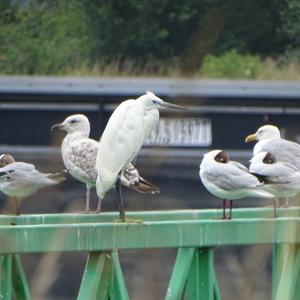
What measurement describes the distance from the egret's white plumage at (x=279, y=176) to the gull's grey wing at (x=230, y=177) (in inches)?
3.9

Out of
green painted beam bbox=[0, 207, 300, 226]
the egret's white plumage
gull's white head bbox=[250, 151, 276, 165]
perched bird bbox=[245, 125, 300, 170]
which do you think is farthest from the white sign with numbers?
green painted beam bbox=[0, 207, 300, 226]

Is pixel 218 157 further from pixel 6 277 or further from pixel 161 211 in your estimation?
pixel 6 277

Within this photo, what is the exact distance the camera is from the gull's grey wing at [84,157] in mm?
8758

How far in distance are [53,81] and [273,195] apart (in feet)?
37.8

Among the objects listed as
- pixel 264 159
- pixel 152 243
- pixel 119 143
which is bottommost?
pixel 264 159

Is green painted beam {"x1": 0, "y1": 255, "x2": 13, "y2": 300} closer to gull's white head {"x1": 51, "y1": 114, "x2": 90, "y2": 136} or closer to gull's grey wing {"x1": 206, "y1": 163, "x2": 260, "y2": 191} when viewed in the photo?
gull's grey wing {"x1": 206, "y1": 163, "x2": 260, "y2": 191}

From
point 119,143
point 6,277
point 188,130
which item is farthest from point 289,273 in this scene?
point 188,130

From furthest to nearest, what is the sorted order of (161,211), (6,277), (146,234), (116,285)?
(161,211) < (6,277) < (116,285) < (146,234)

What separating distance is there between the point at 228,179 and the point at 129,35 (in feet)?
62.9

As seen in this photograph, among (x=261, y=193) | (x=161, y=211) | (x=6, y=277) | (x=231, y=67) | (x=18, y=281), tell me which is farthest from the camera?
(x=231, y=67)

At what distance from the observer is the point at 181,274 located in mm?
5867

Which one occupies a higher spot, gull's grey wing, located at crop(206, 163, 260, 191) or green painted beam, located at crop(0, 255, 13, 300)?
gull's grey wing, located at crop(206, 163, 260, 191)

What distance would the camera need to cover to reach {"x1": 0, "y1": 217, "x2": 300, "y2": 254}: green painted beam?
17.0ft

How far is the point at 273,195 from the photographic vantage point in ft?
23.8
